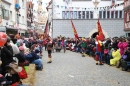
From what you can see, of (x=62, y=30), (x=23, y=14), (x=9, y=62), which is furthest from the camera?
(x=23, y=14)

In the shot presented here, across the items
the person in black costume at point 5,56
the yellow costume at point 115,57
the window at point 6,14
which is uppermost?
the window at point 6,14

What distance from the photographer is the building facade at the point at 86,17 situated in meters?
36.0

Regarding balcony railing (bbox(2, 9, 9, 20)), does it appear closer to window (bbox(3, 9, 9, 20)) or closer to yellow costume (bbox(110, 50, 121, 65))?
window (bbox(3, 9, 9, 20))

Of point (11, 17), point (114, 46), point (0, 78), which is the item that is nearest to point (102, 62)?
point (114, 46)

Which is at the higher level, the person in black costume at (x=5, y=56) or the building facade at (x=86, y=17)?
the building facade at (x=86, y=17)

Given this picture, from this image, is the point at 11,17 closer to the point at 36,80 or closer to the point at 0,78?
the point at 36,80

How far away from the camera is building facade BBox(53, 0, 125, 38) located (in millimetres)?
36000

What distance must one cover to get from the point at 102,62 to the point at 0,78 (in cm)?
1184

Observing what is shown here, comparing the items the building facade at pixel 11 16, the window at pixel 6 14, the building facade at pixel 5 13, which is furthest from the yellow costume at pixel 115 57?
the window at pixel 6 14

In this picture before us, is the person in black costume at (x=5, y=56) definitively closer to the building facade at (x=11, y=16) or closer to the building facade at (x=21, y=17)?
the building facade at (x=11, y=16)

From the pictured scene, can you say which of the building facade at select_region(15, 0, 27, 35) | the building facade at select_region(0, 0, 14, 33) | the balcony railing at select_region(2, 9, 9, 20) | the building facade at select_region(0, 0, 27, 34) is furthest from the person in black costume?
the building facade at select_region(15, 0, 27, 35)

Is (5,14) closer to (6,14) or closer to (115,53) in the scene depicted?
(6,14)

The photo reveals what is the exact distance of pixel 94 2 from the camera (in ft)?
121

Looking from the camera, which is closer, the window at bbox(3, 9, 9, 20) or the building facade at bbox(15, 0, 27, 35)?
the window at bbox(3, 9, 9, 20)
